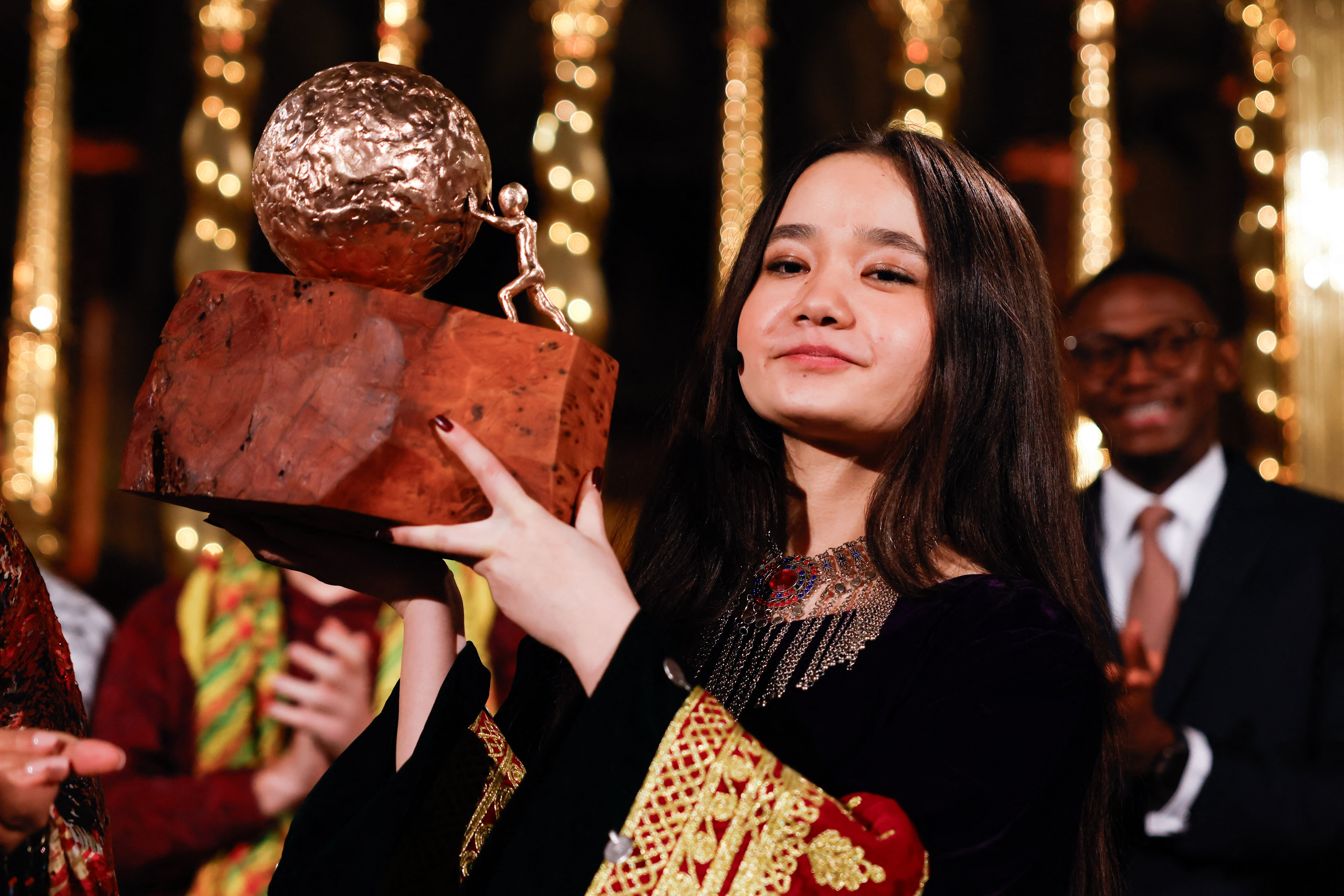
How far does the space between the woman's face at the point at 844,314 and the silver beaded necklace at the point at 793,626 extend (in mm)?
151

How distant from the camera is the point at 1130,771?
221cm

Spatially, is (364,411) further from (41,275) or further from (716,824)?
(41,275)

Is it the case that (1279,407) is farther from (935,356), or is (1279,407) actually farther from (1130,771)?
(935,356)

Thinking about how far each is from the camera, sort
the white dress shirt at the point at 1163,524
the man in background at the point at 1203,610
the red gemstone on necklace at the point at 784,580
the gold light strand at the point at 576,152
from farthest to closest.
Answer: the gold light strand at the point at 576,152
the white dress shirt at the point at 1163,524
the man in background at the point at 1203,610
the red gemstone on necklace at the point at 784,580

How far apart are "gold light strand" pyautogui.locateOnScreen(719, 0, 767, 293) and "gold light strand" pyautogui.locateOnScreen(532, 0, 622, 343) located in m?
0.35

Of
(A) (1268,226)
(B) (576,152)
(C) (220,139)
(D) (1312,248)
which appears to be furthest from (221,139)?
(D) (1312,248)

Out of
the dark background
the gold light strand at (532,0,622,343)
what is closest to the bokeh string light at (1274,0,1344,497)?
the dark background

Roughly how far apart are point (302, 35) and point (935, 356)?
290cm

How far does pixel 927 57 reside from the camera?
3434 mm

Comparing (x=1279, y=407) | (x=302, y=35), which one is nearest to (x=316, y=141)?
(x=302, y=35)

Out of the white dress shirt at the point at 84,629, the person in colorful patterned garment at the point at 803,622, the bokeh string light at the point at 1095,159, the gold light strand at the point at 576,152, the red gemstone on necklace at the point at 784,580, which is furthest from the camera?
the bokeh string light at the point at 1095,159

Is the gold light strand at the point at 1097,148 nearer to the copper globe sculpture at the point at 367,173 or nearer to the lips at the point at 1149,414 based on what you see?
the lips at the point at 1149,414

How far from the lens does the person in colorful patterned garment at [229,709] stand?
7.01 ft

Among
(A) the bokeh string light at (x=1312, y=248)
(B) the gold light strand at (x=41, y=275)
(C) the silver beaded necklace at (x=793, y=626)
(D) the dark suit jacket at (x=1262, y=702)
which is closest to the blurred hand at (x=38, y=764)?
(C) the silver beaded necklace at (x=793, y=626)
